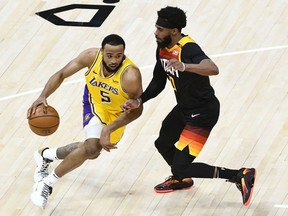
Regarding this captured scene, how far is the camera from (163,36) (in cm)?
893

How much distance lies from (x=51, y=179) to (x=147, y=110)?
1.97 m

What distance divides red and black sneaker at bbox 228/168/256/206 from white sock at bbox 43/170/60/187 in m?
1.72

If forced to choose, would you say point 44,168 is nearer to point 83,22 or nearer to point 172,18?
point 172,18

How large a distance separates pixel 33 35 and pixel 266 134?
3.73 metres

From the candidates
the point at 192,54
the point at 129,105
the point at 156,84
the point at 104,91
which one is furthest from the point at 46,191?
the point at 192,54

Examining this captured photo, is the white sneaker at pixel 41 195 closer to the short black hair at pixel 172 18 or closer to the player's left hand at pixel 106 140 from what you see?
the player's left hand at pixel 106 140

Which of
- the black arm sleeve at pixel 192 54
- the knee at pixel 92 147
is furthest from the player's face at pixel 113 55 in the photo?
the knee at pixel 92 147

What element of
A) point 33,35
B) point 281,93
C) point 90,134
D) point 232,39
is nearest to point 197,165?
point 90,134

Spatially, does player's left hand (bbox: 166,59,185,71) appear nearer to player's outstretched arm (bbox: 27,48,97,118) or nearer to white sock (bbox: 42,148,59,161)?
player's outstretched arm (bbox: 27,48,97,118)

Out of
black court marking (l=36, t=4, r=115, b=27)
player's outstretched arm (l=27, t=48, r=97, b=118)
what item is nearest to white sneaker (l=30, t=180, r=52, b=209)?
player's outstretched arm (l=27, t=48, r=97, b=118)

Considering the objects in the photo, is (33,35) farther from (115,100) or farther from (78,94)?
(115,100)

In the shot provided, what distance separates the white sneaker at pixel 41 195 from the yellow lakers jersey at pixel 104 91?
0.90m

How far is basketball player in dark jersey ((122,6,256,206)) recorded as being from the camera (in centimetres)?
889

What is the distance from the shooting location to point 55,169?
31.4ft
